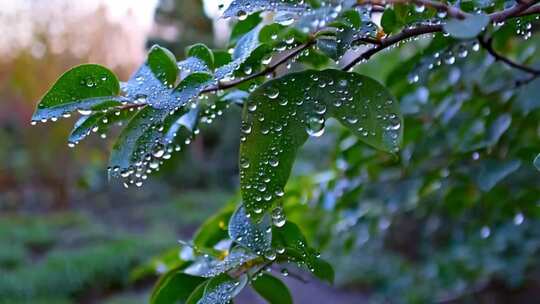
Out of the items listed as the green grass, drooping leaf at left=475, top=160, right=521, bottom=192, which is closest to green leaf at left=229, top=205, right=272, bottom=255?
drooping leaf at left=475, top=160, right=521, bottom=192

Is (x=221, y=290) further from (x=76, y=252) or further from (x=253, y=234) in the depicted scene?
(x=76, y=252)

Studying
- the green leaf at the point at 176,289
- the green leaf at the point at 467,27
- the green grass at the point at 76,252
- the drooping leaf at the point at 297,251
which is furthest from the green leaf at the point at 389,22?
the green grass at the point at 76,252

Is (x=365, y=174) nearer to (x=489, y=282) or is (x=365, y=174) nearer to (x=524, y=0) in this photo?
(x=524, y=0)

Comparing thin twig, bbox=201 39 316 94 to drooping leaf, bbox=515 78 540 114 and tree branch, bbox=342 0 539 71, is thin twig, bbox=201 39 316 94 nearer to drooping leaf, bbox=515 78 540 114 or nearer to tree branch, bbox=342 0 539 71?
tree branch, bbox=342 0 539 71

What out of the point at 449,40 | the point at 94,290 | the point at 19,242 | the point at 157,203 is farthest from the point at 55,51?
the point at 449,40

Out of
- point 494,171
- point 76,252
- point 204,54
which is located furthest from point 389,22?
point 76,252
